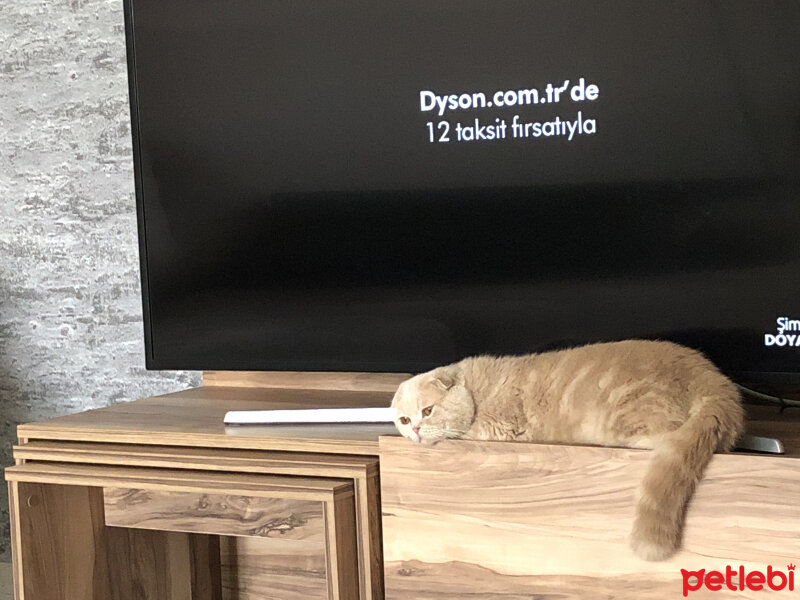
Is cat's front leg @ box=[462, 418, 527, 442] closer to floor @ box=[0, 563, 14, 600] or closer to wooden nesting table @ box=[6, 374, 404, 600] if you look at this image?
wooden nesting table @ box=[6, 374, 404, 600]

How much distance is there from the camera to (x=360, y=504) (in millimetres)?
1329

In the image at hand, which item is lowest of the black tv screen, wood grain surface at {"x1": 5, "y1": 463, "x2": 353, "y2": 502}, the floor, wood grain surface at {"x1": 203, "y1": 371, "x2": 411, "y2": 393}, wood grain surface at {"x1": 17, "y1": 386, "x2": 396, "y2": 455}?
the floor

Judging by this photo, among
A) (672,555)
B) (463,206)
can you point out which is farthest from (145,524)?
(672,555)

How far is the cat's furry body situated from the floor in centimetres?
132

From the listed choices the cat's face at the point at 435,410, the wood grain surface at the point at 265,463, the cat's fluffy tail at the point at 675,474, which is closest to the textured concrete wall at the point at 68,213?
the wood grain surface at the point at 265,463

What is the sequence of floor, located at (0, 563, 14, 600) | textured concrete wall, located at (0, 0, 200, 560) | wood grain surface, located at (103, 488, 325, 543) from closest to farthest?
wood grain surface, located at (103, 488, 325, 543) → textured concrete wall, located at (0, 0, 200, 560) → floor, located at (0, 563, 14, 600)

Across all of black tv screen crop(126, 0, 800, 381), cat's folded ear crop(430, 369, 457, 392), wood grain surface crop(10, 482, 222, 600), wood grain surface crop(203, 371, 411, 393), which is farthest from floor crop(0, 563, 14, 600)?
cat's folded ear crop(430, 369, 457, 392)

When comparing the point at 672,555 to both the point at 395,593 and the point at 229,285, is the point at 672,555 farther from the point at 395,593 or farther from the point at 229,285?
the point at 229,285

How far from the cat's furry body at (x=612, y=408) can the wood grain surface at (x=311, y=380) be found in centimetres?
39

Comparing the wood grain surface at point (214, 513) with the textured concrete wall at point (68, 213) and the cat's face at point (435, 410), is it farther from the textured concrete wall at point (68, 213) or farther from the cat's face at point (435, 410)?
the textured concrete wall at point (68, 213)

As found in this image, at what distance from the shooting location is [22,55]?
2.12 metres

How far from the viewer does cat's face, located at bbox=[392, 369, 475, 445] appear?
129cm

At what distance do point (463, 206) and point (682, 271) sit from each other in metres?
0.33

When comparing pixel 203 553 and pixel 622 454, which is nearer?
pixel 622 454
